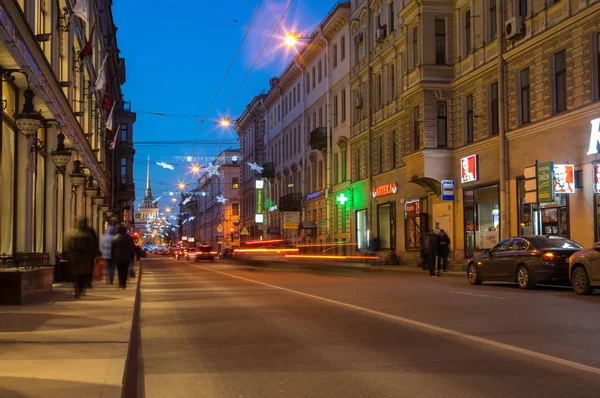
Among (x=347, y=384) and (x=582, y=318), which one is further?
(x=582, y=318)

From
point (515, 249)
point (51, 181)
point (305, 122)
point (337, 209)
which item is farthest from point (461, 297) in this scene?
point (305, 122)

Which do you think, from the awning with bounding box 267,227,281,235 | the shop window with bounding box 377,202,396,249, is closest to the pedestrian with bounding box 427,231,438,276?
the shop window with bounding box 377,202,396,249

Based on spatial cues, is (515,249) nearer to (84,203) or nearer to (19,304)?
(19,304)

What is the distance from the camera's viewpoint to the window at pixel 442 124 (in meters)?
34.6

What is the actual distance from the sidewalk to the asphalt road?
46 centimetres

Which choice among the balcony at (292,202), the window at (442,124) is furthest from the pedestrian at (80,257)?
the balcony at (292,202)

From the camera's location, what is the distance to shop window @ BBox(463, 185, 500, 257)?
30.4 metres

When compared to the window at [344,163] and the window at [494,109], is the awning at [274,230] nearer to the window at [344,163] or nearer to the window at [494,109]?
the window at [344,163]

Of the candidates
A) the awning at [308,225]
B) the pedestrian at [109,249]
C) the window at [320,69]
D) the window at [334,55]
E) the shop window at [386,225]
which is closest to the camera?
the pedestrian at [109,249]

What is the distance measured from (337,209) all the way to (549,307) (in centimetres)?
3841

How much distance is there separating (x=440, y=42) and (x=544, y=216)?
11336 millimetres

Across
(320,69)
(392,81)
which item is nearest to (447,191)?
(392,81)

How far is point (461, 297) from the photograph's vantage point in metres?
16.6

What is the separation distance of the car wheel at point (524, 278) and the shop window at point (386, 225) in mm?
21640
